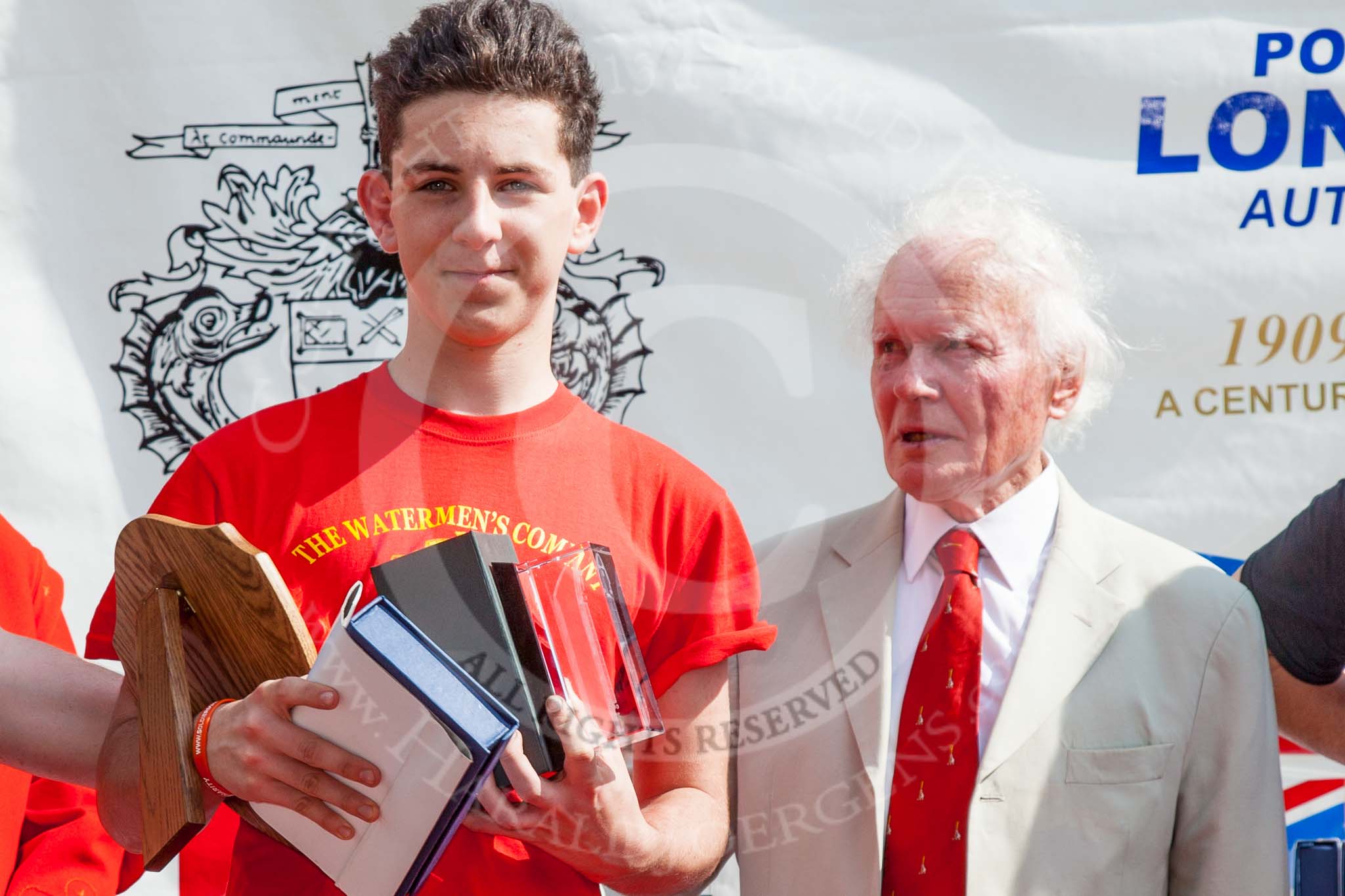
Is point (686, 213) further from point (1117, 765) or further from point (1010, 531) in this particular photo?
point (1117, 765)

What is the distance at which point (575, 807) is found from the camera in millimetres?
1565

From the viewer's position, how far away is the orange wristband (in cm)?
156

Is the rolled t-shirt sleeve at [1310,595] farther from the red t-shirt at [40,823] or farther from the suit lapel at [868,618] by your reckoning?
the red t-shirt at [40,823]

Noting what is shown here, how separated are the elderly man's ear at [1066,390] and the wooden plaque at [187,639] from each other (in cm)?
127

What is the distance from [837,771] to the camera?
6.60 feet

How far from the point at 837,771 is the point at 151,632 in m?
0.97

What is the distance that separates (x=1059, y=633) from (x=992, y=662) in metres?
0.11

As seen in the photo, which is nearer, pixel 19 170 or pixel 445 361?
pixel 445 361

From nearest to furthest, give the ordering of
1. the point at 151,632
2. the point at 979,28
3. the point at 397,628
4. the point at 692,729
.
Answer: the point at 397,628
the point at 151,632
the point at 692,729
the point at 979,28

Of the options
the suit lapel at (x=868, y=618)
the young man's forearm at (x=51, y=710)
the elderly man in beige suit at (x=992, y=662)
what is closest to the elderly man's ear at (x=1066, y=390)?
the elderly man in beige suit at (x=992, y=662)

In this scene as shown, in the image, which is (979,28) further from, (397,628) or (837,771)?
(397,628)

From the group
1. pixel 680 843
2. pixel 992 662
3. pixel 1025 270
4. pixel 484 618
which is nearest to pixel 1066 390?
pixel 1025 270

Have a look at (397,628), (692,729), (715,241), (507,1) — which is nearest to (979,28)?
(715,241)

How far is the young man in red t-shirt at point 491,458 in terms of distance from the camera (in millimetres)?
1785
